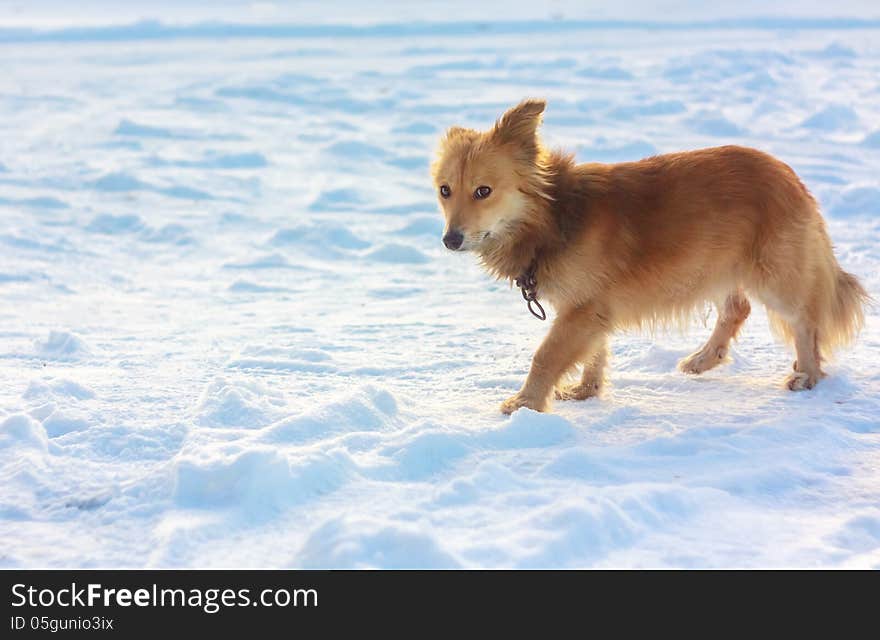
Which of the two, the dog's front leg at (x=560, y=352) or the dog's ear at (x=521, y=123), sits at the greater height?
the dog's ear at (x=521, y=123)

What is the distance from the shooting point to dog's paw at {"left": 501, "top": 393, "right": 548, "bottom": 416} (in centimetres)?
405

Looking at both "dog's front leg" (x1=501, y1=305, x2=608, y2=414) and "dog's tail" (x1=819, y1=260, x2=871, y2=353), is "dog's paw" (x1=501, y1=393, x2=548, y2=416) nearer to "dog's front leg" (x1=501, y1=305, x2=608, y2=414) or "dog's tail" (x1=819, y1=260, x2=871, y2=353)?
"dog's front leg" (x1=501, y1=305, x2=608, y2=414)

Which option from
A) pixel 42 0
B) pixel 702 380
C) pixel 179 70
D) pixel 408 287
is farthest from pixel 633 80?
pixel 42 0

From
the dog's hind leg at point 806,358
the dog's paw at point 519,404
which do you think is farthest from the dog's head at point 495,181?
the dog's hind leg at point 806,358

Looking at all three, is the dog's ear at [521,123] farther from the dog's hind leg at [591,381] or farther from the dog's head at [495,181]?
the dog's hind leg at [591,381]

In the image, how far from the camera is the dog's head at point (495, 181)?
4.05 m

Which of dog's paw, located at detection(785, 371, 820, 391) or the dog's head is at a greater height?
the dog's head

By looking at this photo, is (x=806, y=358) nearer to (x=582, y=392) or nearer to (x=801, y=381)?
(x=801, y=381)

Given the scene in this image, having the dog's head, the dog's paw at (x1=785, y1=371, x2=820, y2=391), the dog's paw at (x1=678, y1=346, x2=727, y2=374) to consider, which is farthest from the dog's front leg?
the dog's paw at (x1=785, y1=371, x2=820, y2=391)

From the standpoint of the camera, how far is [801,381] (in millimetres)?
4316

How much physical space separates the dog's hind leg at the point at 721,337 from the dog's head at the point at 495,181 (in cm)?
123

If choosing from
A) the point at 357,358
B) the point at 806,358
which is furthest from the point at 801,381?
the point at 357,358

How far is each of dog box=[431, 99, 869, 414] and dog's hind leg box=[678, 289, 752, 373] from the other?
43cm
